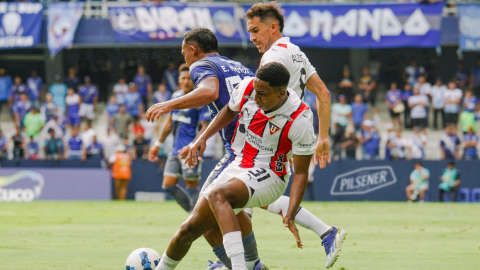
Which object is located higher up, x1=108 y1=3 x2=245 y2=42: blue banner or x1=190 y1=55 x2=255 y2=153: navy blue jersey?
x1=108 y1=3 x2=245 y2=42: blue banner

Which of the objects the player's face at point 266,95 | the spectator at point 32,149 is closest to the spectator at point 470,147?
the spectator at point 32,149

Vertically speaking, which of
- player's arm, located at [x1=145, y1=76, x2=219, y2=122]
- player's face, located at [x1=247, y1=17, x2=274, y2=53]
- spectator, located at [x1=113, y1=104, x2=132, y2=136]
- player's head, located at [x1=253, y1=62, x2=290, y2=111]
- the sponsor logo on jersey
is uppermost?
player's face, located at [x1=247, y1=17, x2=274, y2=53]

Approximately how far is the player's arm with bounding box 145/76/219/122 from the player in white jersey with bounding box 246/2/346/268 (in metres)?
0.67

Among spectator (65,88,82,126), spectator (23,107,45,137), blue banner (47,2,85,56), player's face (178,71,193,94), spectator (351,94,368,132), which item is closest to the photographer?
player's face (178,71,193,94)

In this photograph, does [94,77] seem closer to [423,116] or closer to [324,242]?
[423,116]

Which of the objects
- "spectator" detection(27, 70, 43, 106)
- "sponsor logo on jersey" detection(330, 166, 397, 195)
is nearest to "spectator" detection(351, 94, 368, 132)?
"sponsor logo on jersey" detection(330, 166, 397, 195)

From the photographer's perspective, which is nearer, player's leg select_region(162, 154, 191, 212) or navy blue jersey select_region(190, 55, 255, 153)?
navy blue jersey select_region(190, 55, 255, 153)

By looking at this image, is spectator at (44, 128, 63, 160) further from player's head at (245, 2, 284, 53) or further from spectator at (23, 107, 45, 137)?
player's head at (245, 2, 284, 53)

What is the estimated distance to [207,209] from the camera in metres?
5.70

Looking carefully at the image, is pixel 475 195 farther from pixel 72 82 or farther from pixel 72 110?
pixel 72 82

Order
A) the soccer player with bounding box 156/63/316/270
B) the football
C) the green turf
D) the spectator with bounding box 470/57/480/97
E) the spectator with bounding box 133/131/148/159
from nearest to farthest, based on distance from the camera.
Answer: the soccer player with bounding box 156/63/316/270 → the football → the green turf → the spectator with bounding box 133/131/148/159 → the spectator with bounding box 470/57/480/97

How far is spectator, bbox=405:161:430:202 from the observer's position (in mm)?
20500

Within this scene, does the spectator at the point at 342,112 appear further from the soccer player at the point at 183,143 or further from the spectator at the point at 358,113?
the soccer player at the point at 183,143

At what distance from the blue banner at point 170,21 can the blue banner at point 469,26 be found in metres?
8.33
